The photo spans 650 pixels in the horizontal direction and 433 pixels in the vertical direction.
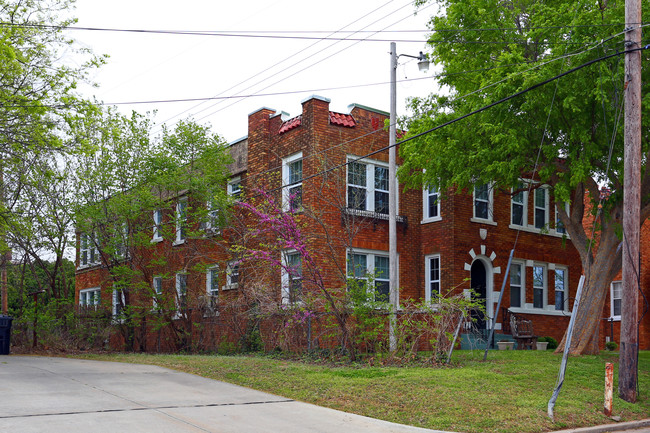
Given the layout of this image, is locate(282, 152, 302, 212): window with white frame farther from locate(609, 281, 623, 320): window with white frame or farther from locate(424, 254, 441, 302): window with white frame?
locate(609, 281, 623, 320): window with white frame

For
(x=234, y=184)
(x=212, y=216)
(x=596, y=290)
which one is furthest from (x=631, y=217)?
(x=234, y=184)

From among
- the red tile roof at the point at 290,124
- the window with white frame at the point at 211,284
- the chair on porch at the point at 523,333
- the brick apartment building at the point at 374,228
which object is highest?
the red tile roof at the point at 290,124

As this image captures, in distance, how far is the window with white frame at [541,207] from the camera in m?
25.5

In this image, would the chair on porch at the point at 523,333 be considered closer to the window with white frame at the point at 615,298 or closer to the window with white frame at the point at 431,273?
the window with white frame at the point at 431,273

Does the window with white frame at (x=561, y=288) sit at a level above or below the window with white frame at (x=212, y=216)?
below

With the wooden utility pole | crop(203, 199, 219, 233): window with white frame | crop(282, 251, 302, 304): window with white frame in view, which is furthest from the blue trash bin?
the wooden utility pole

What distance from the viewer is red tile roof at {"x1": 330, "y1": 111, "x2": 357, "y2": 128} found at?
2103 centimetres

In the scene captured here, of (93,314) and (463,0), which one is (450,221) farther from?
(93,314)

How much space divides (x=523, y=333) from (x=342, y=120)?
9.82m

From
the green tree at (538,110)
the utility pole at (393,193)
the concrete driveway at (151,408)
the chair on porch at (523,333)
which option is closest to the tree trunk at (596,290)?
the green tree at (538,110)

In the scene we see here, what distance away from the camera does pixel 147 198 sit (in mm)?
21844

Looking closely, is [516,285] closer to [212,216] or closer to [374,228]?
[374,228]

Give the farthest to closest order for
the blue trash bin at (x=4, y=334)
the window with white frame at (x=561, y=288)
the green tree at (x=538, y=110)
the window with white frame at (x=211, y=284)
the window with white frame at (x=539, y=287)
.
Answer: the window with white frame at (x=561, y=288) < the window with white frame at (x=539, y=287) < the window with white frame at (x=211, y=284) < the blue trash bin at (x=4, y=334) < the green tree at (x=538, y=110)

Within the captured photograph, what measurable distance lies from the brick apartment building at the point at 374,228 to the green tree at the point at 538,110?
2388 mm
